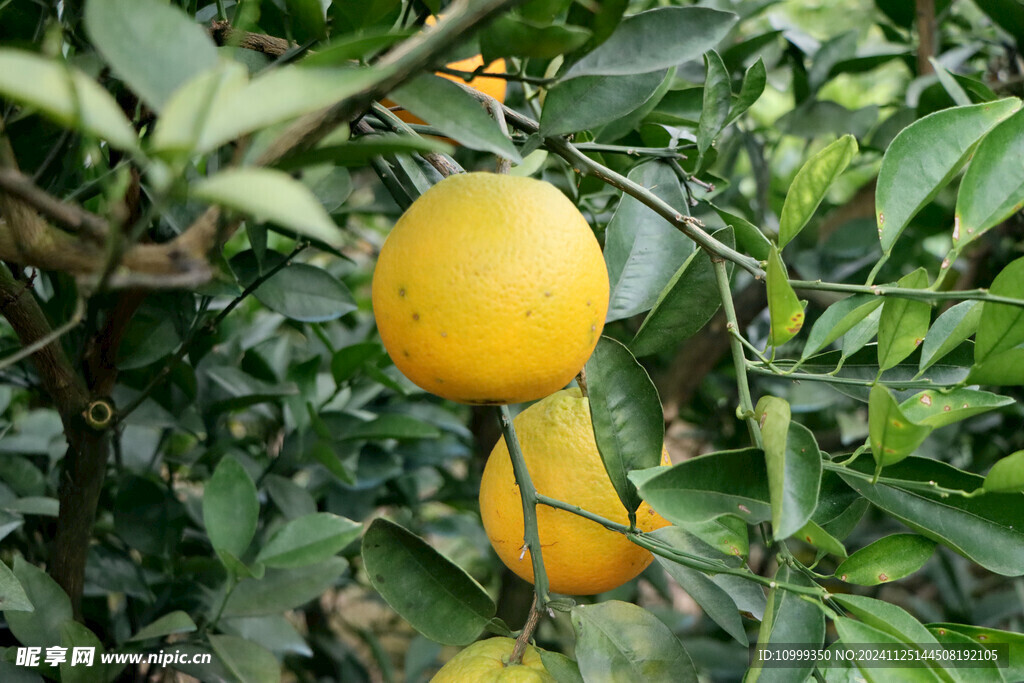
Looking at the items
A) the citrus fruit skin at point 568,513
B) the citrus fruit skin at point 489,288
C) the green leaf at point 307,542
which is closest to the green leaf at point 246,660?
the green leaf at point 307,542

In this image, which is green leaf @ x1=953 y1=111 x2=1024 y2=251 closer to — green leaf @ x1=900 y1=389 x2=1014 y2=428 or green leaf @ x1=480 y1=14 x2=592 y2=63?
green leaf @ x1=900 y1=389 x2=1014 y2=428

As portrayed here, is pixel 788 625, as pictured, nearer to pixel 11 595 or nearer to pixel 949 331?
pixel 949 331

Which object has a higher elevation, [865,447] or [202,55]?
[202,55]

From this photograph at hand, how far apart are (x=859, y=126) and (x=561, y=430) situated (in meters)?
0.78

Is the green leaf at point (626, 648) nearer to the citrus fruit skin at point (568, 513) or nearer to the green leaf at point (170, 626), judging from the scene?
the citrus fruit skin at point (568, 513)

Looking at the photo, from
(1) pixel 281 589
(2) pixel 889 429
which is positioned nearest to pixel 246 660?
(1) pixel 281 589

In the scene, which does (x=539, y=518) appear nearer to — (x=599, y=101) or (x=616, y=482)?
(x=616, y=482)

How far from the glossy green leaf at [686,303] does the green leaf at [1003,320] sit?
167 millimetres

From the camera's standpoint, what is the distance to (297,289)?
31.8 inches

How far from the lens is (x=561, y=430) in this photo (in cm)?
61

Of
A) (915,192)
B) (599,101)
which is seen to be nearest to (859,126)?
(915,192)

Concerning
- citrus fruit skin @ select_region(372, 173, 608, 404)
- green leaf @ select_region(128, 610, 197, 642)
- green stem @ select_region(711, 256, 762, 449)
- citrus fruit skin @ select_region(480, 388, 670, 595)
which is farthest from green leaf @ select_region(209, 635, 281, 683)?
green stem @ select_region(711, 256, 762, 449)

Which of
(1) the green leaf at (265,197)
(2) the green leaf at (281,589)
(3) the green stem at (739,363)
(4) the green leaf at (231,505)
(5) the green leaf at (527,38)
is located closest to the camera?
(1) the green leaf at (265,197)

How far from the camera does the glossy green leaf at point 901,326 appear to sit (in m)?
0.51
